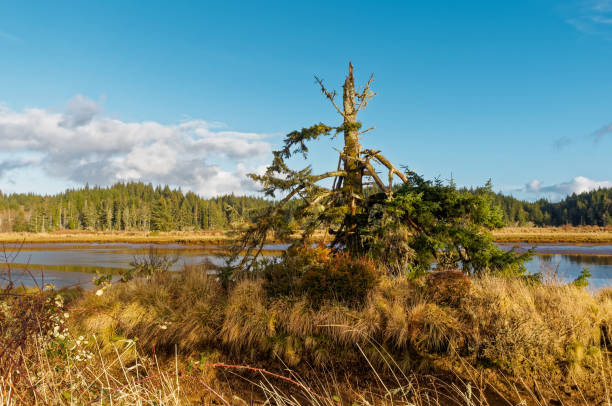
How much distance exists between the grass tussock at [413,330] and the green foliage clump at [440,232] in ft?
2.83

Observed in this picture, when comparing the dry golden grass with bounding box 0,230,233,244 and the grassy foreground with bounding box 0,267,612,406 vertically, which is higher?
the grassy foreground with bounding box 0,267,612,406

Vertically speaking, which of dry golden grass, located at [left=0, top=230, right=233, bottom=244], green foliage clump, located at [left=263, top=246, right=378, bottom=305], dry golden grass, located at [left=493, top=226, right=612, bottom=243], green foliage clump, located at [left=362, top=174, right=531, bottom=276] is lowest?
dry golden grass, located at [left=0, top=230, right=233, bottom=244]

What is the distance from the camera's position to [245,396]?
22.0 ft

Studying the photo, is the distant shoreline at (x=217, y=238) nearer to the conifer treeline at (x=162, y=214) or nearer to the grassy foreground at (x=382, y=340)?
the conifer treeline at (x=162, y=214)

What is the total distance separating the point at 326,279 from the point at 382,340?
1876mm

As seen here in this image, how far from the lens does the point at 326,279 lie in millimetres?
8734

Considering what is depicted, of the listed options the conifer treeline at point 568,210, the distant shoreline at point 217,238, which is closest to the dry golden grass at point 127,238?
the distant shoreline at point 217,238

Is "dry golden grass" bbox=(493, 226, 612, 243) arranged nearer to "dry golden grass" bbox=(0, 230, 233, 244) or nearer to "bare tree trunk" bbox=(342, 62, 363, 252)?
"bare tree trunk" bbox=(342, 62, 363, 252)

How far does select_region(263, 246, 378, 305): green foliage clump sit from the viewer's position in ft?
28.1

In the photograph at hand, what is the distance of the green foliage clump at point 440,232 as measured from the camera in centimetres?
950

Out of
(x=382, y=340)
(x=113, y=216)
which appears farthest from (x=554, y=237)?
(x=113, y=216)

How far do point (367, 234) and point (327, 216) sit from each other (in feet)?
4.19

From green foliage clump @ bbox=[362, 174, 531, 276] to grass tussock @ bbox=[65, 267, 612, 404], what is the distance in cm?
86

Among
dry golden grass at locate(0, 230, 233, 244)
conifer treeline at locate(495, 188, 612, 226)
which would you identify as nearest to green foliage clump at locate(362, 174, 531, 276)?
dry golden grass at locate(0, 230, 233, 244)
